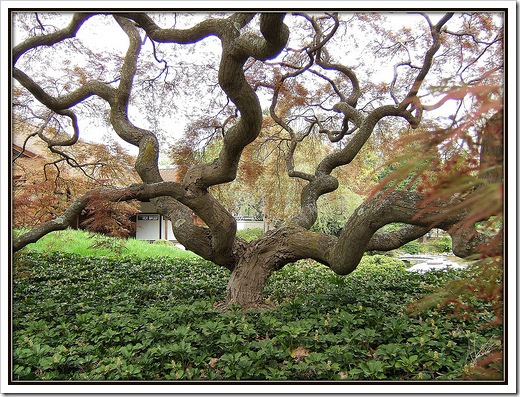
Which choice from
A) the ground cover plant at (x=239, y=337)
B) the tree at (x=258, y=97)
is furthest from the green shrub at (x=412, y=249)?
the ground cover plant at (x=239, y=337)

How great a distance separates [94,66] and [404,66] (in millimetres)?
3515

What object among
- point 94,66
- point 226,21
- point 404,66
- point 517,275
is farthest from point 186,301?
point 404,66

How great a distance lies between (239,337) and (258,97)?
1544 mm

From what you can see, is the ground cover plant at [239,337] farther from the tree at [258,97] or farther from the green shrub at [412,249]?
the green shrub at [412,249]

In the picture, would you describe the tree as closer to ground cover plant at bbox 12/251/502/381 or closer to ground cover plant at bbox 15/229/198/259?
ground cover plant at bbox 12/251/502/381

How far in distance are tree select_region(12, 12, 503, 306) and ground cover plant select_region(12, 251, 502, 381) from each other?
1.37 ft

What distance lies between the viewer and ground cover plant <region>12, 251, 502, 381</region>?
1909 millimetres

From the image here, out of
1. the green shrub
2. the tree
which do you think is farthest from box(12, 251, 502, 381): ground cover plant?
the green shrub

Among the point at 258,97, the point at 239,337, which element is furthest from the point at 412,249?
the point at 239,337

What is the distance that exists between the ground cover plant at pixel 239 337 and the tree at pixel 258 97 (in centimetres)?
42

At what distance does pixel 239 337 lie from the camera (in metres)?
2.08

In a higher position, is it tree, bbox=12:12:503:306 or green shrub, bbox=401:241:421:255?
tree, bbox=12:12:503:306

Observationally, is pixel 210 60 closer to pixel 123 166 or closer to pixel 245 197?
pixel 123 166

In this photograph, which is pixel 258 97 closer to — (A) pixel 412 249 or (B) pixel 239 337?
(B) pixel 239 337
